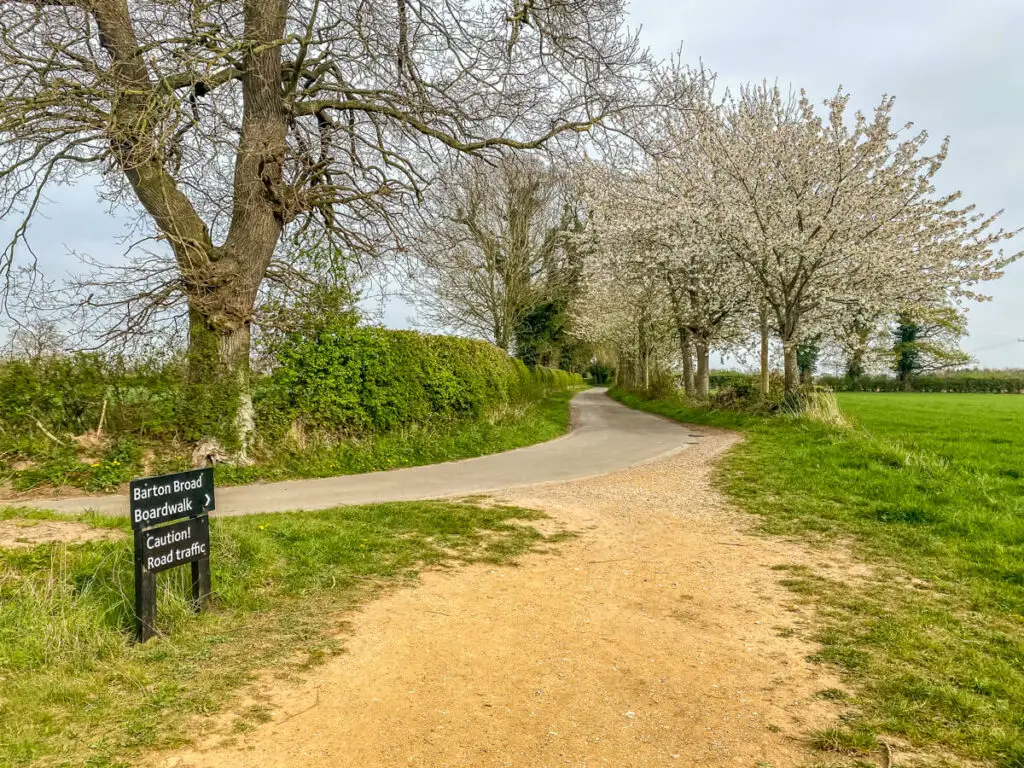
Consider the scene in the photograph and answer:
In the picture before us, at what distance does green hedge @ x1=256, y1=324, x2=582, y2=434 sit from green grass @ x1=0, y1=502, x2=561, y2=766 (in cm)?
419

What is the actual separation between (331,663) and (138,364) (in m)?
7.41

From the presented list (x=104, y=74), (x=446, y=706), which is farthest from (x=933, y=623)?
(x=104, y=74)

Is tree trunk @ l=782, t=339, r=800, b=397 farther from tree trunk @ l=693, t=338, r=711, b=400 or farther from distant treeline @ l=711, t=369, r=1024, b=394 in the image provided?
distant treeline @ l=711, t=369, r=1024, b=394

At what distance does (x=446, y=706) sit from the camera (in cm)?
325

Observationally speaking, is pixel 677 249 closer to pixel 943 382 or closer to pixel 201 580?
pixel 201 580

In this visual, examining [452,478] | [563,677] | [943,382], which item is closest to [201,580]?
[563,677]

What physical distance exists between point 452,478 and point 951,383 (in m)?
42.7

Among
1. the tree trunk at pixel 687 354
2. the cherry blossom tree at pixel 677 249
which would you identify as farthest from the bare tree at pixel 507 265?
the tree trunk at pixel 687 354

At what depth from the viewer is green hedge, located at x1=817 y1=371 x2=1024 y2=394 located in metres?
37.4

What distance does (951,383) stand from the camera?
3947 centimetres

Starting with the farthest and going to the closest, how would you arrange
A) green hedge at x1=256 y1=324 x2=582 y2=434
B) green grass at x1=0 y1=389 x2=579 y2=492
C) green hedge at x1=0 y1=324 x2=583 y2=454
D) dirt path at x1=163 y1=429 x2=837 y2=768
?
green hedge at x1=256 y1=324 x2=582 y2=434 < green hedge at x1=0 y1=324 x2=583 y2=454 < green grass at x1=0 y1=389 x2=579 y2=492 < dirt path at x1=163 y1=429 x2=837 y2=768

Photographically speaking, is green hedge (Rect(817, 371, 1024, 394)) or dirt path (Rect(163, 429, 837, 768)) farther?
green hedge (Rect(817, 371, 1024, 394))

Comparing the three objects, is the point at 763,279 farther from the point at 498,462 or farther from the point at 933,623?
the point at 933,623

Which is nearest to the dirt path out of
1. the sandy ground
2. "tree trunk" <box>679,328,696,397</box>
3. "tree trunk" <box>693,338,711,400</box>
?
the sandy ground
